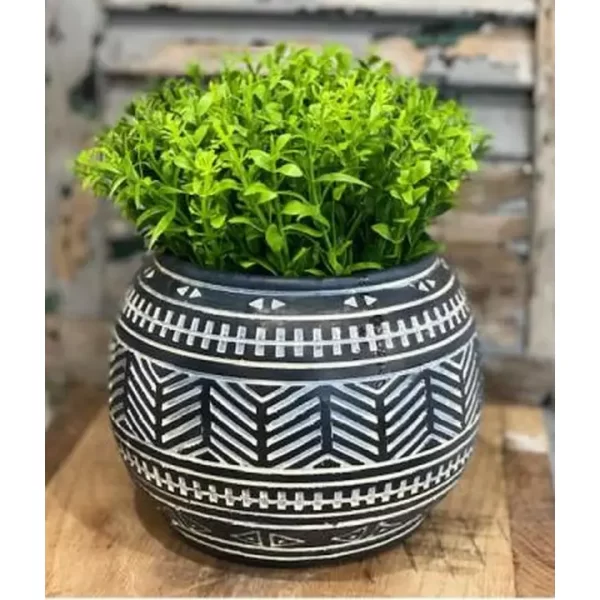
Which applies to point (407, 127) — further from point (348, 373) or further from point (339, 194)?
point (348, 373)

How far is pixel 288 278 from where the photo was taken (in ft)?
2.34

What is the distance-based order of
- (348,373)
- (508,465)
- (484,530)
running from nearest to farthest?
(348,373)
(484,530)
(508,465)

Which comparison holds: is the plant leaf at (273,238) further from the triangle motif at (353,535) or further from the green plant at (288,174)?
the triangle motif at (353,535)

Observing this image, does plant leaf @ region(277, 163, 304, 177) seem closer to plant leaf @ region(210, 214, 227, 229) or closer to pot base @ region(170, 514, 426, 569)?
plant leaf @ region(210, 214, 227, 229)

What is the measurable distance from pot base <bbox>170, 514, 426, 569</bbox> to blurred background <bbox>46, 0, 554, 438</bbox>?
0.31m

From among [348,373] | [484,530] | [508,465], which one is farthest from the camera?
[508,465]

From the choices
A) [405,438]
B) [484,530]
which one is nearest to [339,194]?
[405,438]

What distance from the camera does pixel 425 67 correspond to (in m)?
1.00

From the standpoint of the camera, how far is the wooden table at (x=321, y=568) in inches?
30.3

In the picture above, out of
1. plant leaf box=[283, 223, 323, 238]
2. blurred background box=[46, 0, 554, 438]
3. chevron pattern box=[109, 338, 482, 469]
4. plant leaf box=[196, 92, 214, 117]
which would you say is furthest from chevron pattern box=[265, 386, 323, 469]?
blurred background box=[46, 0, 554, 438]

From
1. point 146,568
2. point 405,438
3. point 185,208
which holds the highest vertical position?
point 185,208

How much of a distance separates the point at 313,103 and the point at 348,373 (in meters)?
0.21

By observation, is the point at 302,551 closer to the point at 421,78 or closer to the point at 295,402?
the point at 295,402

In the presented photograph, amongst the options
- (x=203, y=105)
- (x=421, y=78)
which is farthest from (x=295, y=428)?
(x=421, y=78)
